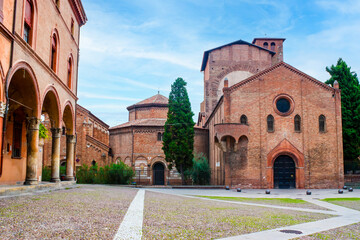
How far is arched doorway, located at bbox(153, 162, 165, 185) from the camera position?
36.7 m

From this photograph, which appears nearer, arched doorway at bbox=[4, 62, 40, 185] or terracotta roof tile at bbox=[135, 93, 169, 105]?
arched doorway at bbox=[4, 62, 40, 185]

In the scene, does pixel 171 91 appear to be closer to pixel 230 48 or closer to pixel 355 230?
pixel 230 48

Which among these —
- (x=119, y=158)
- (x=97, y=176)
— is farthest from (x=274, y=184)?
(x=119, y=158)

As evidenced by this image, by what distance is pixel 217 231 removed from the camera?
7.19 m

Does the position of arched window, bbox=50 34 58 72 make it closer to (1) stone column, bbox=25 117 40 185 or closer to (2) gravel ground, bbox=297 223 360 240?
(1) stone column, bbox=25 117 40 185

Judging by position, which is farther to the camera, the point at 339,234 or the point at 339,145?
the point at 339,145

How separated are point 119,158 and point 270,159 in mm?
17669

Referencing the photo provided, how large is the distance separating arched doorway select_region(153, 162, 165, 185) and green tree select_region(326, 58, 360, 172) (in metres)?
17.9

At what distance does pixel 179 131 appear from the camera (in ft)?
103

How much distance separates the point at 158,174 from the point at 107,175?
25.4 ft

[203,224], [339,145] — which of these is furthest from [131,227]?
[339,145]

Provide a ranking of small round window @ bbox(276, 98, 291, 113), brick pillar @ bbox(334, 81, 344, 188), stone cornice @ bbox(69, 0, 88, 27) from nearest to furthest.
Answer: stone cornice @ bbox(69, 0, 88, 27)
brick pillar @ bbox(334, 81, 344, 188)
small round window @ bbox(276, 98, 291, 113)

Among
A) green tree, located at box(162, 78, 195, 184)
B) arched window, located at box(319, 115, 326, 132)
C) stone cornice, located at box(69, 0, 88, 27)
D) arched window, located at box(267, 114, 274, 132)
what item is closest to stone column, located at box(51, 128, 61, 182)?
stone cornice, located at box(69, 0, 88, 27)

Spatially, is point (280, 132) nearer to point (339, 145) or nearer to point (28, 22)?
point (339, 145)
